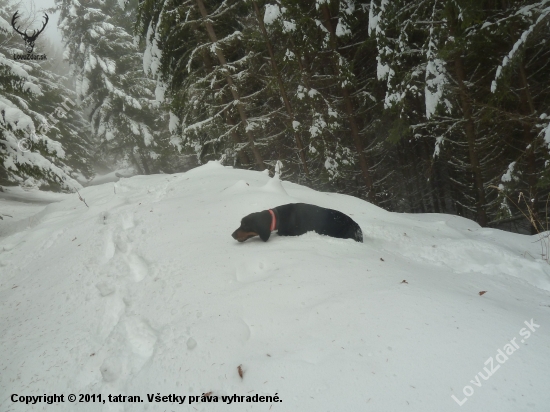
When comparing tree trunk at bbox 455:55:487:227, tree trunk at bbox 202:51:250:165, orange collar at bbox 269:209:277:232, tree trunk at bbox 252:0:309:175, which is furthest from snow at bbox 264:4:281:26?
orange collar at bbox 269:209:277:232

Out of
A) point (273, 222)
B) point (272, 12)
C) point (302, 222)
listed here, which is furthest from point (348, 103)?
point (273, 222)

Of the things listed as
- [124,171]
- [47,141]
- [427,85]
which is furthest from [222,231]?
[124,171]

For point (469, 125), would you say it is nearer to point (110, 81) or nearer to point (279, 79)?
point (279, 79)

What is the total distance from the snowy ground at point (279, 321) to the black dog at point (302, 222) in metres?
0.16

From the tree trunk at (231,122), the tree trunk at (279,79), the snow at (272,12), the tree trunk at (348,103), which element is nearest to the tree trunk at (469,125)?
the tree trunk at (348,103)

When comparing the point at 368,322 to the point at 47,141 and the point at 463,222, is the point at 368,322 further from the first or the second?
the point at 47,141

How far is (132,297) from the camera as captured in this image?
316 cm

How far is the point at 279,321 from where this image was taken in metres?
2.39

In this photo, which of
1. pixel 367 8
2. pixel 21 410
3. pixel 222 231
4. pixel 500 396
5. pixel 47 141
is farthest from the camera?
pixel 367 8

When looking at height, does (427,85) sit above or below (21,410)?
above

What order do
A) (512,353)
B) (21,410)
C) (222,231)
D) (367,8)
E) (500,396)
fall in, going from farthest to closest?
(367,8) → (222,231) → (21,410) → (512,353) → (500,396)

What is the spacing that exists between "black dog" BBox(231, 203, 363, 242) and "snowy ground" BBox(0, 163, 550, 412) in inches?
6.5

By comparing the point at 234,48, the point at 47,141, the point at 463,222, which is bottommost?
the point at 463,222

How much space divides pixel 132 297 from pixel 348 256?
102 inches
